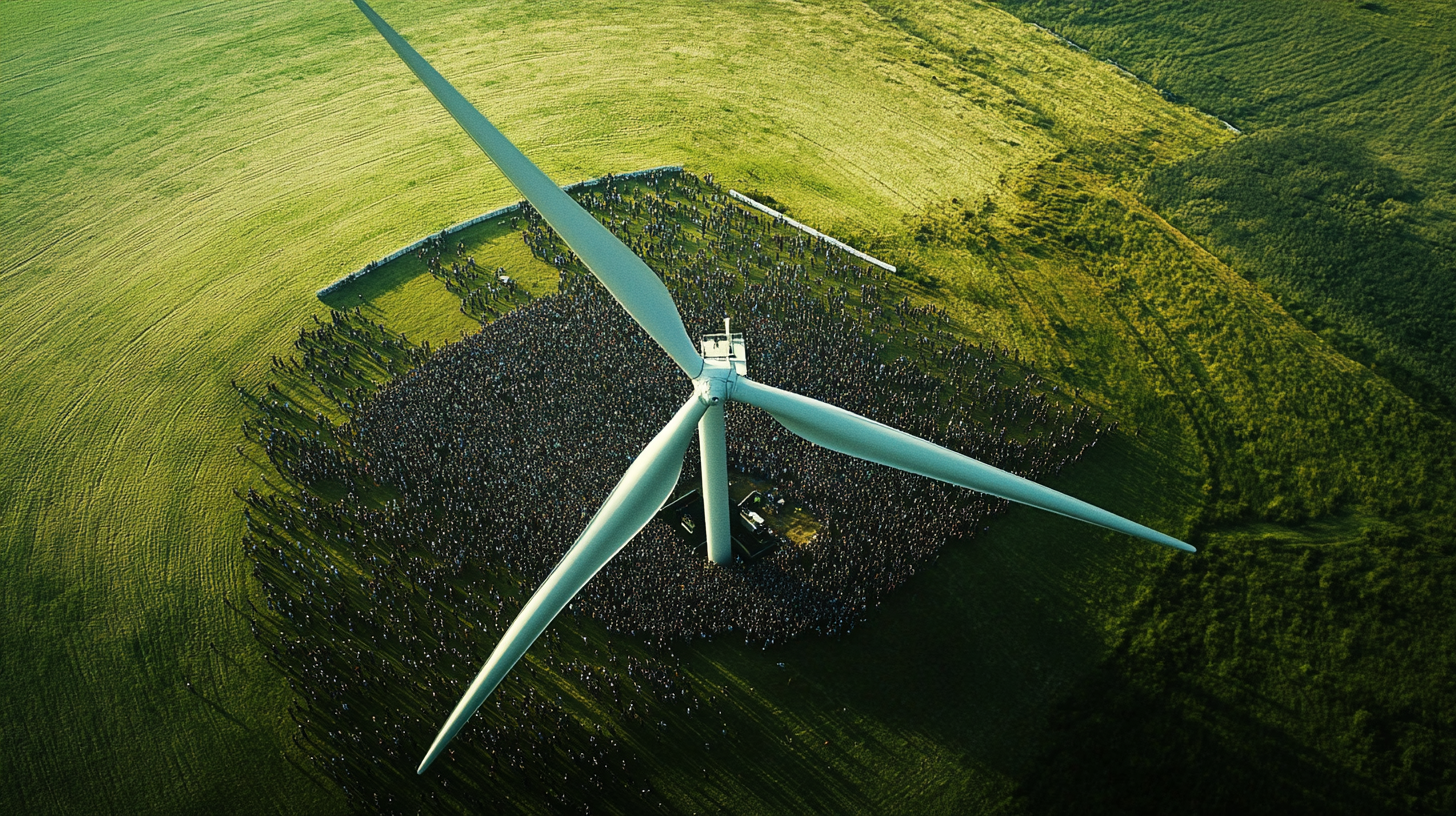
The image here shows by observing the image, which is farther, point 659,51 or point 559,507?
point 659,51

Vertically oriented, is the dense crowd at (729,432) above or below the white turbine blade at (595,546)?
below

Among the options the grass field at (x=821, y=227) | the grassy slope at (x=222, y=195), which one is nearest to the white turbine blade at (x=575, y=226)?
the grass field at (x=821, y=227)

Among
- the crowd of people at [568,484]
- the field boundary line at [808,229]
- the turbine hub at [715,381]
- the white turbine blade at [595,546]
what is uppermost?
the turbine hub at [715,381]

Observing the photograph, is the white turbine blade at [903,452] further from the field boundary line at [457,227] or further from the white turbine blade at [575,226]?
the field boundary line at [457,227]

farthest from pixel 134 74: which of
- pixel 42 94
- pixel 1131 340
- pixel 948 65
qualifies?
pixel 1131 340

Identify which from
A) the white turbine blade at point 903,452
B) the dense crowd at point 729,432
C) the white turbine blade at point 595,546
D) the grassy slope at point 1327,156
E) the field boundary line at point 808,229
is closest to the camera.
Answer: the white turbine blade at point 595,546

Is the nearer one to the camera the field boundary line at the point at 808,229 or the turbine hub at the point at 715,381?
the turbine hub at the point at 715,381

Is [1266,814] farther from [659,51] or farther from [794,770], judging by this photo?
[659,51]
